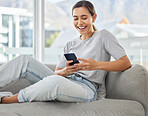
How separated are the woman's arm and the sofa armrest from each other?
6 cm

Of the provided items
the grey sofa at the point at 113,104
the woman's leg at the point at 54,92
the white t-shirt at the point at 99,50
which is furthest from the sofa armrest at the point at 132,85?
the woman's leg at the point at 54,92

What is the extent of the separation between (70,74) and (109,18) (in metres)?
1.86

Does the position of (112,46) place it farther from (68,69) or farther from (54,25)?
(54,25)

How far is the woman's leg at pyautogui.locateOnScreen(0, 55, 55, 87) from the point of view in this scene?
1.63 metres

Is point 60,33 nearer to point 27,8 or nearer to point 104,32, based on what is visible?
point 27,8

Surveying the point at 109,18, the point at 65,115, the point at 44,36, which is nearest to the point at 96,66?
the point at 65,115

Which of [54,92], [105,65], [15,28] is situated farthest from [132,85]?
[15,28]

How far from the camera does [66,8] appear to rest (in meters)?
3.75

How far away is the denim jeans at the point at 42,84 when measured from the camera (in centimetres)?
149

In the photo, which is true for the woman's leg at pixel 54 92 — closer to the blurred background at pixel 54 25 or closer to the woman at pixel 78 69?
the woman at pixel 78 69

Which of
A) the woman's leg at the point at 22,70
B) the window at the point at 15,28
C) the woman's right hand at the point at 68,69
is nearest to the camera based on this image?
the woman's leg at the point at 22,70

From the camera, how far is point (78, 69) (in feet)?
5.86

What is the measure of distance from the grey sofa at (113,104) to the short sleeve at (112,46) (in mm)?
137

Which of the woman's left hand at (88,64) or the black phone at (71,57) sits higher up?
the black phone at (71,57)
